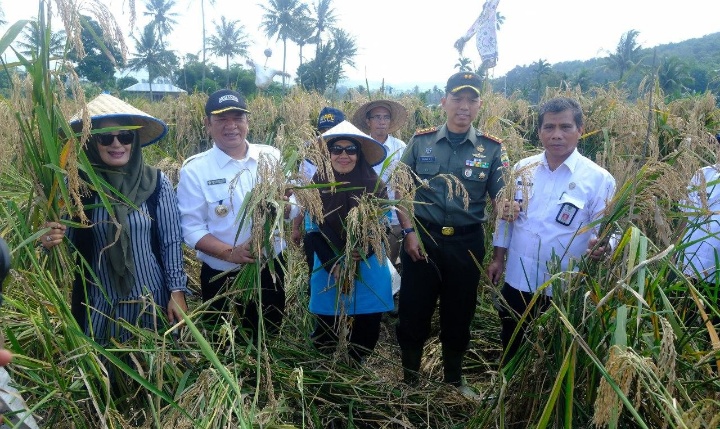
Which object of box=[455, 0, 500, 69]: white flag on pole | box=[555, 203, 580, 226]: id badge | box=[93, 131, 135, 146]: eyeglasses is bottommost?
box=[555, 203, 580, 226]: id badge

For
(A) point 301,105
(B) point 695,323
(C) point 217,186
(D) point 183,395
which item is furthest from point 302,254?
(A) point 301,105

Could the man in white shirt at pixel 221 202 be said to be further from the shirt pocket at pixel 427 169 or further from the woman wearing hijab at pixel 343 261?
the shirt pocket at pixel 427 169

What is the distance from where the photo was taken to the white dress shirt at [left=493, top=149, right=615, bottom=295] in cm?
253

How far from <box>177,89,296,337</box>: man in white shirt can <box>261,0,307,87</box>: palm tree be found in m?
49.4

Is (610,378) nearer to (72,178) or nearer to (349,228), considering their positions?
(349,228)

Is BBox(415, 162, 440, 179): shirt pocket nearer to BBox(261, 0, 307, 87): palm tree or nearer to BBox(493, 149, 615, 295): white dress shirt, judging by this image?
BBox(493, 149, 615, 295): white dress shirt

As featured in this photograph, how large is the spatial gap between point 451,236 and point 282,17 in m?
50.9

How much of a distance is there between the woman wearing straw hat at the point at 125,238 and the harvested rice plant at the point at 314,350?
5.9 inches

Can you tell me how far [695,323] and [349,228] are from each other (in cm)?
129

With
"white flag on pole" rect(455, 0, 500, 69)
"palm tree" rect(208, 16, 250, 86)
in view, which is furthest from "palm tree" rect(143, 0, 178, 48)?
"white flag on pole" rect(455, 0, 500, 69)

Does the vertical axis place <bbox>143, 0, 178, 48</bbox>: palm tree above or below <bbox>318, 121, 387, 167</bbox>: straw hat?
above

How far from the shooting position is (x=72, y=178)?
1437 millimetres

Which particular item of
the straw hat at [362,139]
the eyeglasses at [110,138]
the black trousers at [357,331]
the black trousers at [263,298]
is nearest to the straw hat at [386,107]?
the straw hat at [362,139]

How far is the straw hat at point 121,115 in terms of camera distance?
6.46 ft
